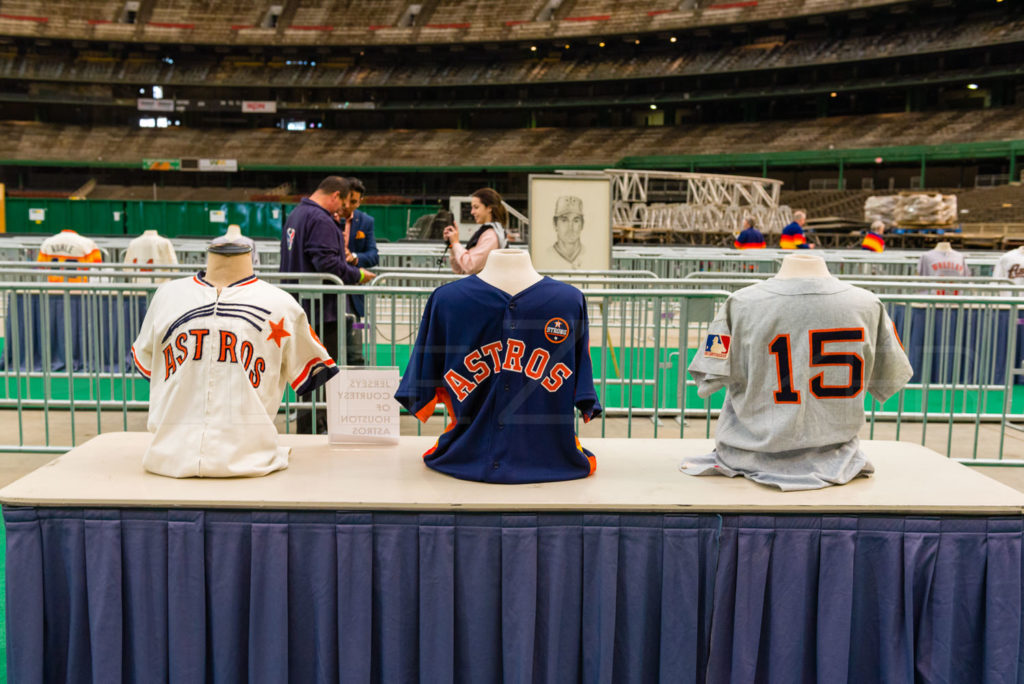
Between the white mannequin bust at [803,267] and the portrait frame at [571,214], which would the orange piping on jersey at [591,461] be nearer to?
the white mannequin bust at [803,267]

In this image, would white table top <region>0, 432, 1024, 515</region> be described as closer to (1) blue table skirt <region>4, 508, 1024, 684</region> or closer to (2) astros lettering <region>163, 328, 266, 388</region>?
(1) blue table skirt <region>4, 508, 1024, 684</region>

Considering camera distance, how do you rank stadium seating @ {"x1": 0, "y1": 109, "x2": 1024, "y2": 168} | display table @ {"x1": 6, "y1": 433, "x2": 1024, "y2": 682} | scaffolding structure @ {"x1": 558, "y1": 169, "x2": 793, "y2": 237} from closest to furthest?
display table @ {"x1": 6, "y1": 433, "x2": 1024, "y2": 682}
scaffolding structure @ {"x1": 558, "y1": 169, "x2": 793, "y2": 237}
stadium seating @ {"x1": 0, "y1": 109, "x2": 1024, "y2": 168}

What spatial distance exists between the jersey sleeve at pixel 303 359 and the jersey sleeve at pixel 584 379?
0.96 meters

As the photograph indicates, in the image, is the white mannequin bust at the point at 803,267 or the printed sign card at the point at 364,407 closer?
the white mannequin bust at the point at 803,267

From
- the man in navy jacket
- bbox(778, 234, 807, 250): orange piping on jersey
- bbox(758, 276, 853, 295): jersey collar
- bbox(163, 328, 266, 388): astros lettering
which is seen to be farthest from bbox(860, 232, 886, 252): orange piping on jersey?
bbox(163, 328, 266, 388): astros lettering

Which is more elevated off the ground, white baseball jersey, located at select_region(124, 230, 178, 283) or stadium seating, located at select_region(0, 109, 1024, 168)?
stadium seating, located at select_region(0, 109, 1024, 168)

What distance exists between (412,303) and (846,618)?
5.67m

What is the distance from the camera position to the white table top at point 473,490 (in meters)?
3.11

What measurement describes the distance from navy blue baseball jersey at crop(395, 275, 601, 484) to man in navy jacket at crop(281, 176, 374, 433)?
2.77 m

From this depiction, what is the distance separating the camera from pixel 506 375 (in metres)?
3.31

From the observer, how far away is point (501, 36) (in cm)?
4284

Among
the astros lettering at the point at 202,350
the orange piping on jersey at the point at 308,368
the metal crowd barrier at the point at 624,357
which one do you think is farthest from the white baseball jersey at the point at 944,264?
the astros lettering at the point at 202,350

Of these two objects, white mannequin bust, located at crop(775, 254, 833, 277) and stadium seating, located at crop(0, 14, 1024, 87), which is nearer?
white mannequin bust, located at crop(775, 254, 833, 277)

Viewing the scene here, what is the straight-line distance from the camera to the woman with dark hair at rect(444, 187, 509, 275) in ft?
19.9
